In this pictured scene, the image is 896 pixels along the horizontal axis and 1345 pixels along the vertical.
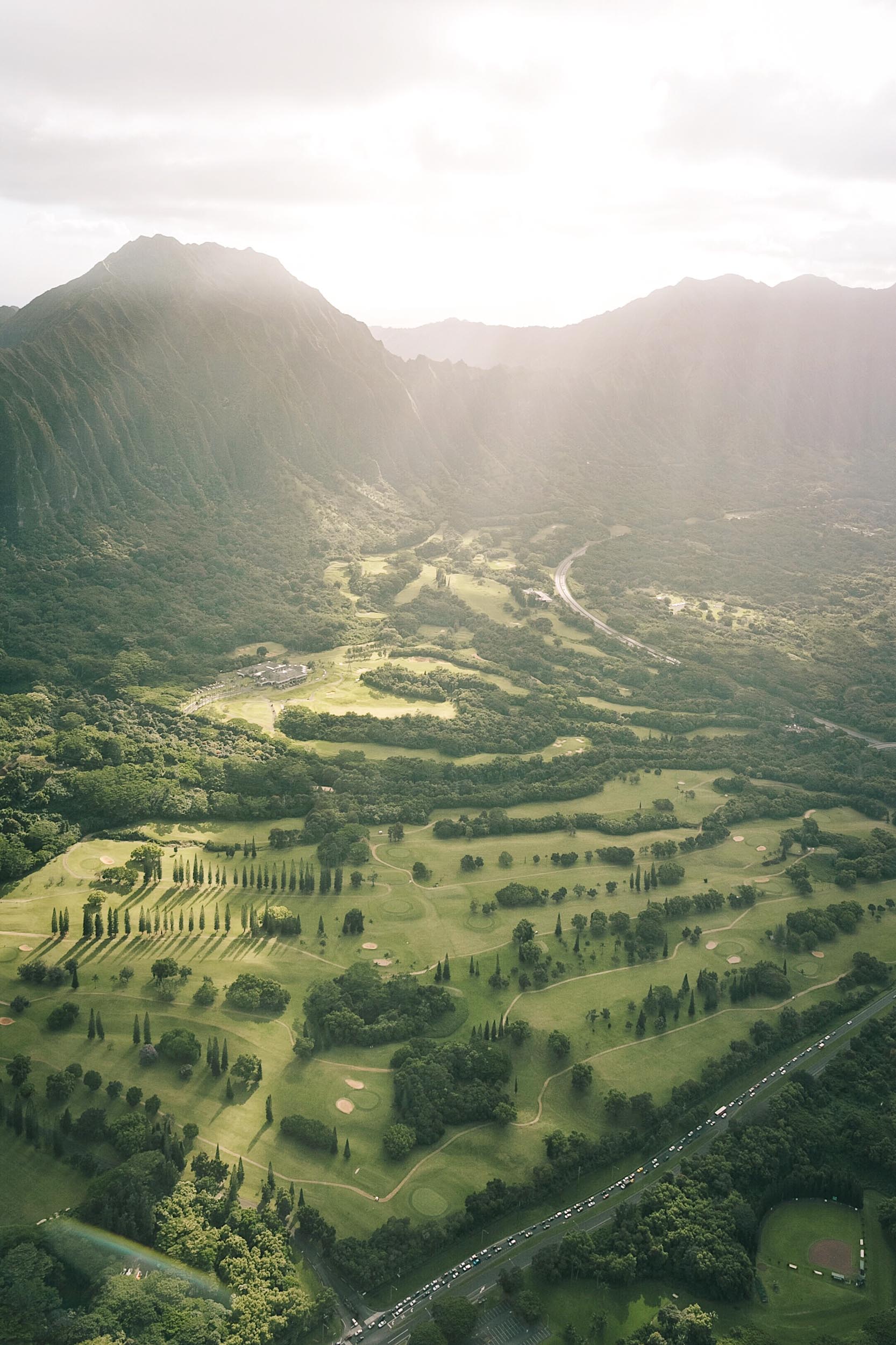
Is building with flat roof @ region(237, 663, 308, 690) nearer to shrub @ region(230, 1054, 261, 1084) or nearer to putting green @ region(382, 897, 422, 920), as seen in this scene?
putting green @ region(382, 897, 422, 920)

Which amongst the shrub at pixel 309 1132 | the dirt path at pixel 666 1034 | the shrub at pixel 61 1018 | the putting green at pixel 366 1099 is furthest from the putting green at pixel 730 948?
the shrub at pixel 61 1018

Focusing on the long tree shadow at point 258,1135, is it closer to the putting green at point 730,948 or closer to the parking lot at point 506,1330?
the parking lot at point 506,1330

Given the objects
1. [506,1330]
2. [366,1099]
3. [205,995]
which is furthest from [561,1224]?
[205,995]

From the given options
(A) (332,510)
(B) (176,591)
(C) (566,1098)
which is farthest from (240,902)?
(A) (332,510)

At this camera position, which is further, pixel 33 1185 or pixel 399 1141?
pixel 399 1141

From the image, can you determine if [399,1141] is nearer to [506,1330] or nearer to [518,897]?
[506,1330]

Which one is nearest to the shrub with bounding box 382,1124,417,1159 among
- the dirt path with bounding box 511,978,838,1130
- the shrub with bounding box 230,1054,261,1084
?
the dirt path with bounding box 511,978,838,1130

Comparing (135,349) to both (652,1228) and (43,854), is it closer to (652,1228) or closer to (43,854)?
(43,854)
